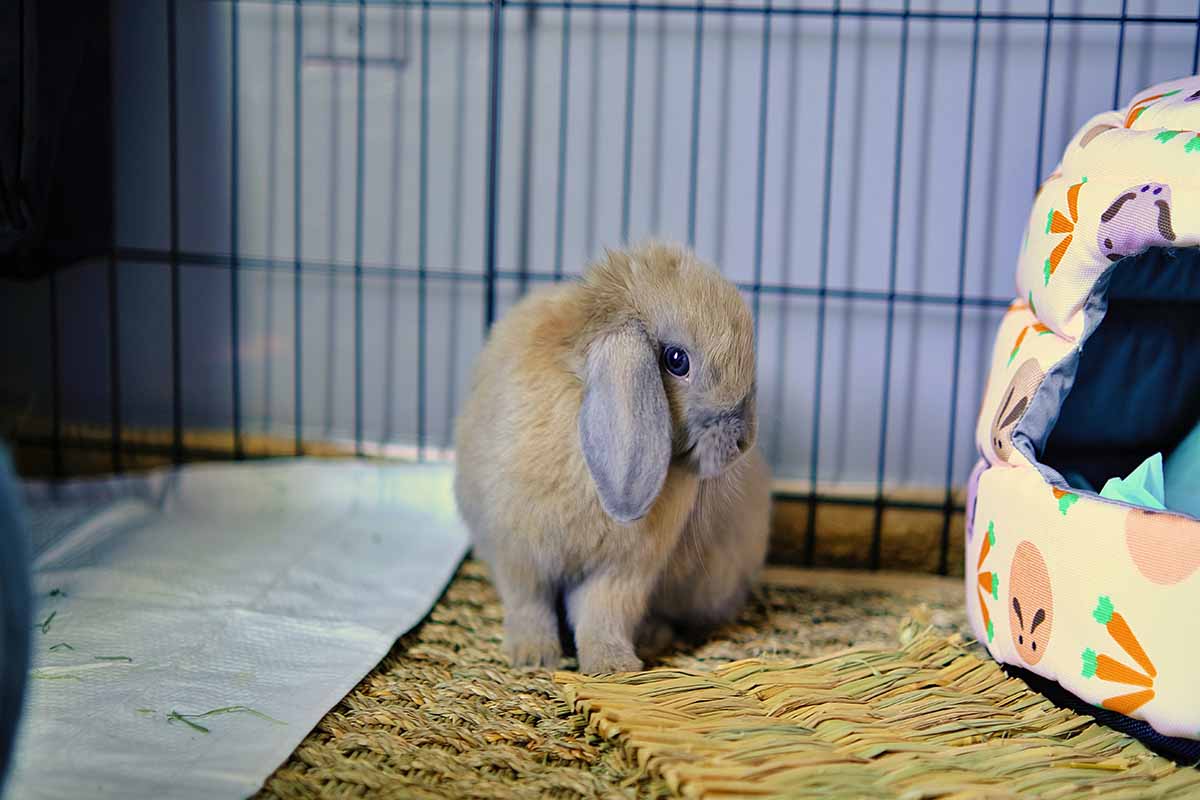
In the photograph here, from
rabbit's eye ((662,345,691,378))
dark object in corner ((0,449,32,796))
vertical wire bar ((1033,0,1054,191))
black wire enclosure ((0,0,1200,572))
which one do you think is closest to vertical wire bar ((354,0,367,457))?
black wire enclosure ((0,0,1200,572))

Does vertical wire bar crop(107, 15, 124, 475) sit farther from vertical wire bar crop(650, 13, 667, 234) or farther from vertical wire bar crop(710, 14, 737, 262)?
vertical wire bar crop(710, 14, 737, 262)

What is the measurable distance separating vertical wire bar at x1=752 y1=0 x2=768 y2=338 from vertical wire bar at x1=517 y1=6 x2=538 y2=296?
582 millimetres

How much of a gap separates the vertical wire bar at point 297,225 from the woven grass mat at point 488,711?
840 millimetres

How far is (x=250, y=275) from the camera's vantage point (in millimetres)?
3090

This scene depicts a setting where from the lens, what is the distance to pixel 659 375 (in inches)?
71.0

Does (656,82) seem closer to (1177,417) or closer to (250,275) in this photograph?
(250,275)

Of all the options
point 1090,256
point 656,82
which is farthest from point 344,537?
point 1090,256

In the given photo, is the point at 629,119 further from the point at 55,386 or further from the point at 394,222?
the point at 55,386

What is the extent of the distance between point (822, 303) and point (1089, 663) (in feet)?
4.47

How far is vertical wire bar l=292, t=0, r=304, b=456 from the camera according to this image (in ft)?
9.64

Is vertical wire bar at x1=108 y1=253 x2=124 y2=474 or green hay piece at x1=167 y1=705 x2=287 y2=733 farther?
vertical wire bar at x1=108 y1=253 x2=124 y2=474

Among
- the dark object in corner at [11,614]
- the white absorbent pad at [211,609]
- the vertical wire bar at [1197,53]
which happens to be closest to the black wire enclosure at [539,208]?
the vertical wire bar at [1197,53]

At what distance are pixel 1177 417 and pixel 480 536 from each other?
4.39 ft

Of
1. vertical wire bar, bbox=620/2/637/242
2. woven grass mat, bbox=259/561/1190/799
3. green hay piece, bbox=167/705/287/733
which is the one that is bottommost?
woven grass mat, bbox=259/561/1190/799
